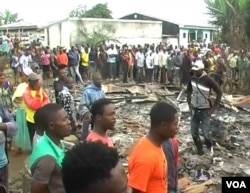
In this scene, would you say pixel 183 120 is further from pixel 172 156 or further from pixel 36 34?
pixel 36 34

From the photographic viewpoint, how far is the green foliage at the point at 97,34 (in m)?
27.5

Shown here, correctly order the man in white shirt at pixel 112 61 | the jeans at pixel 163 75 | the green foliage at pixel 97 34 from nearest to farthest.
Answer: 1. the jeans at pixel 163 75
2. the man in white shirt at pixel 112 61
3. the green foliage at pixel 97 34

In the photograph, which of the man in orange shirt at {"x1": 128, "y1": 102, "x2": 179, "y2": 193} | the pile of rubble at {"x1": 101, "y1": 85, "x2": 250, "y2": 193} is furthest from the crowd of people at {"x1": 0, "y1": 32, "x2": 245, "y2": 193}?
the pile of rubble at {"x1": 101, "y1": 85, "x2": 250, "y2": 193}

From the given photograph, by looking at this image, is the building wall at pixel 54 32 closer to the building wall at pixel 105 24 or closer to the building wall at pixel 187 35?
the building wall at pixel 105 24

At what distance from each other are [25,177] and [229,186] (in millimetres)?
2517

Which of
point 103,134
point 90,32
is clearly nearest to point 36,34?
point 90,32

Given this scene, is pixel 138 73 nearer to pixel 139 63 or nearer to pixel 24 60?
pixel 139 63

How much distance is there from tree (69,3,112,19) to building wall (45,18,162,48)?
975 centimetres

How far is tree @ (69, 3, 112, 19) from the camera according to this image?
41.2 metres

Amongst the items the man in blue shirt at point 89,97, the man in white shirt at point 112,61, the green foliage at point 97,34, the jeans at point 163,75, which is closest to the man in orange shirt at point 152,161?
the man in blue shirt at point 89,97

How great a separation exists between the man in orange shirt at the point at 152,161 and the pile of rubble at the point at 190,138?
299 cm

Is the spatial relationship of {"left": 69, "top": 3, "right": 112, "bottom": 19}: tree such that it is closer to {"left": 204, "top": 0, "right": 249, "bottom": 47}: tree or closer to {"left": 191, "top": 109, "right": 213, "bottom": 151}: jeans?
{"left": 204, "top": 0, "right": 249, "bottom": 47}: tree

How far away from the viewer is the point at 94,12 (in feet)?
135

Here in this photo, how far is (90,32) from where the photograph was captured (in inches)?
1120
